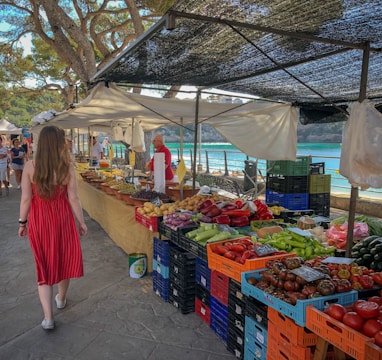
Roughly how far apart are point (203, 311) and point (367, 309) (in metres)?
1.86

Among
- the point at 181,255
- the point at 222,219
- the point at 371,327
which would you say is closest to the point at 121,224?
the point at 181,255

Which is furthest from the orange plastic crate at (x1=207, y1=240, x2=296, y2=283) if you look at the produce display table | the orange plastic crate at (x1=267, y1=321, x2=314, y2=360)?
the produce display table

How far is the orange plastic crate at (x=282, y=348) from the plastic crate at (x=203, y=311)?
1033 mm

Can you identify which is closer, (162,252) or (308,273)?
(308,273)

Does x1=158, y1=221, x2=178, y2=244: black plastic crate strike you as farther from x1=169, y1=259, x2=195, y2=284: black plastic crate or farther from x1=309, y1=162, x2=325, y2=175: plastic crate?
x1=309, y1=162, x2=325, y2=175: plastic crate

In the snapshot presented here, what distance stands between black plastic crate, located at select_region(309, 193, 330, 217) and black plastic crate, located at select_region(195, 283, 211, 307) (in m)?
5.09

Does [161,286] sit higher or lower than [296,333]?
lower

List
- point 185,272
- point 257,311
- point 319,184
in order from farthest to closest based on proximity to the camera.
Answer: point 319,184
point 185,272
point 257,311

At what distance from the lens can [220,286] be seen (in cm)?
308

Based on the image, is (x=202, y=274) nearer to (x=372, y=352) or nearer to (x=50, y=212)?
(x=50, y=212)

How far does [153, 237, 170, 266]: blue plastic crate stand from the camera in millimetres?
3852

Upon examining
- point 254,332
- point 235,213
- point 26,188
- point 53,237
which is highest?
point 26,188

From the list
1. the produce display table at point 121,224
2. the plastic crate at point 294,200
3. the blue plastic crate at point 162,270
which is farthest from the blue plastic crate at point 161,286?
the plastic crate at point 294,200

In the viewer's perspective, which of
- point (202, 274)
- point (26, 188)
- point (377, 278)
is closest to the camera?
point (377, 278)
